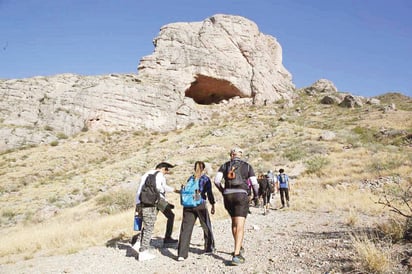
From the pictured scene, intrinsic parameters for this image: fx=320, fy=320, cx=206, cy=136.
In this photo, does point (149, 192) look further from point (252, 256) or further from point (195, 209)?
point (252, 256)

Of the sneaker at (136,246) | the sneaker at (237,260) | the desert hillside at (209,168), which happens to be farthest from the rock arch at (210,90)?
the sneaker at (237,260)

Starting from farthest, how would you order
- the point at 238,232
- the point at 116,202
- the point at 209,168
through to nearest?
the point at 209,168 → the point at 116,202 → the point at 238,232

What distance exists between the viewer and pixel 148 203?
6.05 m

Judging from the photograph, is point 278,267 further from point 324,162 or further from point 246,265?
point 324,162

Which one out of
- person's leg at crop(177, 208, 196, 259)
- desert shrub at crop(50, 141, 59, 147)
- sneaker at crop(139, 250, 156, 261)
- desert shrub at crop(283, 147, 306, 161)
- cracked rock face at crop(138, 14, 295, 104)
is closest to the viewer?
person's leg at crop(177, 208, 196, 259)

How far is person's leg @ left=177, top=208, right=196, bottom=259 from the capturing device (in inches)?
228

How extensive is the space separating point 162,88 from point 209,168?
18917mm

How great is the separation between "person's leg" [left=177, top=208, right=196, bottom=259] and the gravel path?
0.19 m

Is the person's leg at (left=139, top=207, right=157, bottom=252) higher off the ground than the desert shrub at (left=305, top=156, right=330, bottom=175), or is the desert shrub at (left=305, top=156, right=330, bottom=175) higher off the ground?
the desert shrub at (left=305, top=156, right=330, bottom=175)

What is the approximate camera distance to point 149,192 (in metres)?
6.06

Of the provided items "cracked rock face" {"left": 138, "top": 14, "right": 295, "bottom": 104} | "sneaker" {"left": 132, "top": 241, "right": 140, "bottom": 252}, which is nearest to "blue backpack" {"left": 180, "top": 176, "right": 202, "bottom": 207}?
"sneaker" {"left": 132, "top": 241, "right": 140, "bottom": 252}

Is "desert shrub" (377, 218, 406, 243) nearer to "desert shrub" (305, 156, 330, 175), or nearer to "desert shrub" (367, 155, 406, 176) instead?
→ "desert shrub" (367, 155, 406, 176)

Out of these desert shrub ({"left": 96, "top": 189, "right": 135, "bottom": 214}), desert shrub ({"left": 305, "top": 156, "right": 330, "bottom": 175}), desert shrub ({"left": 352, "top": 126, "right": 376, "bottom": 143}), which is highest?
desert shrub ({"left": 352, "top": 126, "right": 376, "bottom": 143})

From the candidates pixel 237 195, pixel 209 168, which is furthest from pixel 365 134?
pixel 237 195
